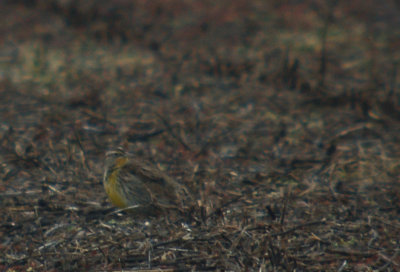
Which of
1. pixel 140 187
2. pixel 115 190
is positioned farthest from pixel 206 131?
pixel 115 190

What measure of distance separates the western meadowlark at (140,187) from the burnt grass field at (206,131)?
138 millimetres

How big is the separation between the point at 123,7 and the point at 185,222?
774cm

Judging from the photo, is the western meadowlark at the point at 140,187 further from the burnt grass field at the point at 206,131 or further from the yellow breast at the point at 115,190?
the burnt grass field at the point at 206,131

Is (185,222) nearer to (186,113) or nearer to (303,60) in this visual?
(186,113)

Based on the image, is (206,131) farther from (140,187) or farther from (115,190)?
(115,190)

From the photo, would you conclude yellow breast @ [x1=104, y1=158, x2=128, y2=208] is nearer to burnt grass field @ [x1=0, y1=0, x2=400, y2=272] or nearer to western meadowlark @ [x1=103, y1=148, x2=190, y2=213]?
western meadowlark @ [x1=103, y1=148, x2=190, y2=213]

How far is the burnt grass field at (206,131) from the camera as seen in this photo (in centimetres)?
494

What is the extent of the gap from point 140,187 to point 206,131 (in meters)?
2.04

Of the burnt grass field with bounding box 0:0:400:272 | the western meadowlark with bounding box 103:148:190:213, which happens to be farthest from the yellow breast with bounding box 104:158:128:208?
the burnt grass field with bounding box 0:0:400:272


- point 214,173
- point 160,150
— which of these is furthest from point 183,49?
point 214,173

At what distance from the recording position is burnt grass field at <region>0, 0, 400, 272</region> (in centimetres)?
494

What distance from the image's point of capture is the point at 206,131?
748 cm

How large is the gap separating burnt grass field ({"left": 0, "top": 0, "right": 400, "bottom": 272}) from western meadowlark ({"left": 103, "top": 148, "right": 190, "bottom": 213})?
0.14m

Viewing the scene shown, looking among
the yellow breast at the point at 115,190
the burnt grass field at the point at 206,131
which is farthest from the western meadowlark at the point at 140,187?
the burnt grass field at the point at 206,131
